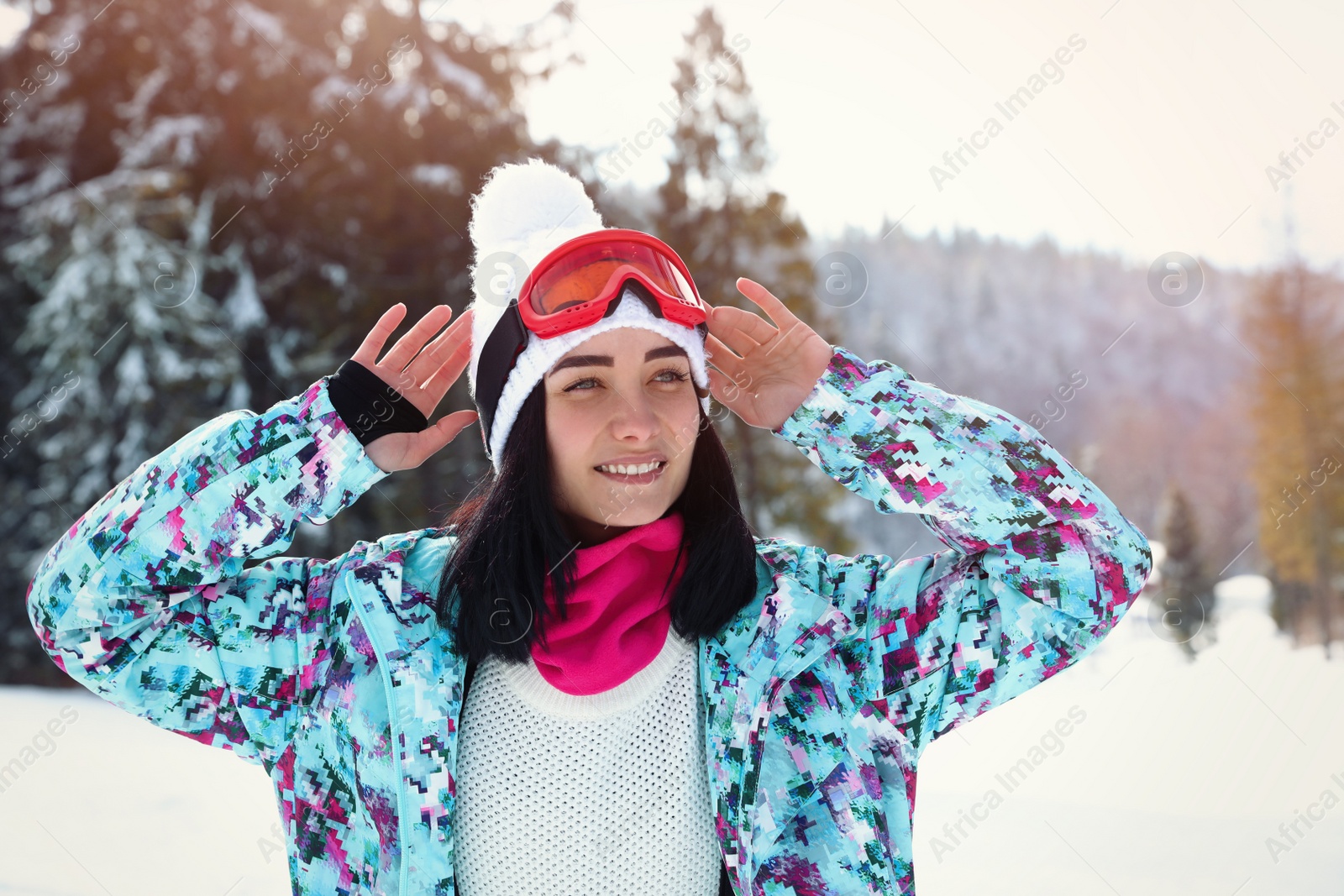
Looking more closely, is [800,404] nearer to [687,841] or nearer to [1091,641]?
[1091,641]

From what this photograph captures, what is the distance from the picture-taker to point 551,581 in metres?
2.16

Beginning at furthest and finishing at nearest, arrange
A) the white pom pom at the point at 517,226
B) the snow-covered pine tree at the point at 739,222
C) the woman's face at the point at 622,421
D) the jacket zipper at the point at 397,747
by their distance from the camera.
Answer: the snow-covered pine tree at the point at 739,222, the white pom pom at the point at 517,226, the woman's face at the point at 622,421, the jacket zipper at the point at 397,747

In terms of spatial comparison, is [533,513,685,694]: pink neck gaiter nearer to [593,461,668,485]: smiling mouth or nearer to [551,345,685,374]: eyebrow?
[593,461,668,485]: smiling mouth

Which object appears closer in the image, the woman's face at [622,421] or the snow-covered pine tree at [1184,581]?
the woman's face at [622,421]

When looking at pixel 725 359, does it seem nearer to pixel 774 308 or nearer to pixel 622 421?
pixel 774 308

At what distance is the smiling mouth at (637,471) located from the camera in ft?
6.91

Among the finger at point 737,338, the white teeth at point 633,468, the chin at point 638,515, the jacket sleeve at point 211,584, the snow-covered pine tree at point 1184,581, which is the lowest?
the snow-covered pine tree at point 1184,581

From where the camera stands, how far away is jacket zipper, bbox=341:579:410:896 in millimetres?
1866

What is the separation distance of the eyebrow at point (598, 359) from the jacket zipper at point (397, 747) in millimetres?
663

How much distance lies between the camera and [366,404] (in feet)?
6.63

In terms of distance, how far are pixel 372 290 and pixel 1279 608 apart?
2056cm

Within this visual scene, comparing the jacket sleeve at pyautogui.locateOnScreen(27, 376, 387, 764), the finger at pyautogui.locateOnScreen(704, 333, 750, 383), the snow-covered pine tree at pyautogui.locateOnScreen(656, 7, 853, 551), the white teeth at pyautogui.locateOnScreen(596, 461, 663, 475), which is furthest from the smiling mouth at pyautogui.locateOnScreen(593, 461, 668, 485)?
the snow-covered pine tree at pyautogui.locateOnScreen(656, 7, 853, 551)

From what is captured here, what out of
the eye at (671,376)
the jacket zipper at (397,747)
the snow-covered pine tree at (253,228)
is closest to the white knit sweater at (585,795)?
the jacket zipper at (397,747)

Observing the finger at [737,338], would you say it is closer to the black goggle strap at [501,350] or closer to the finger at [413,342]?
the black goggle strap at [501,350]
